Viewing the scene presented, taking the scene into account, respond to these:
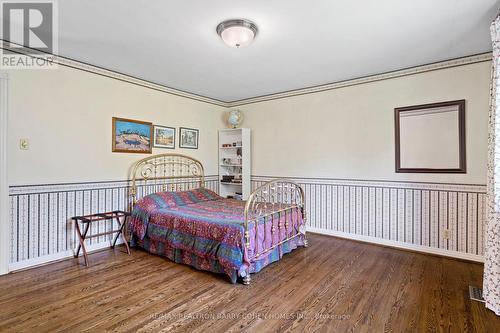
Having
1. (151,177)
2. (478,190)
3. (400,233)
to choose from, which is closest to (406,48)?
(478,190)

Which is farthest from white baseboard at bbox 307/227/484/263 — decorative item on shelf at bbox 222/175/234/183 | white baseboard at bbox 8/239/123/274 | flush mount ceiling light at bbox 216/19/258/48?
white baseboard at bbox 8/239/123/274

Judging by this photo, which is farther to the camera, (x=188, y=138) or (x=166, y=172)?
(x=188, y=138)

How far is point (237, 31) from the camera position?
2.56 m

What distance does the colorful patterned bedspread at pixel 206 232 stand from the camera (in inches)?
111

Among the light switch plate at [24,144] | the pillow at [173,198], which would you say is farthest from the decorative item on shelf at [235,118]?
the light switch plate at [24,144]

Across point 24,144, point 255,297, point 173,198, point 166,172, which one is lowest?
point 255,297

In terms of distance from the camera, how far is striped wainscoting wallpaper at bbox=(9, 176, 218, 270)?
3.05 meters

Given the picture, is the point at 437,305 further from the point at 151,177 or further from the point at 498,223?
the point at 151,177

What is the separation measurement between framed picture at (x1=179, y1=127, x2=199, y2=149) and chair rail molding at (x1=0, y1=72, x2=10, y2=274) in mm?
2424

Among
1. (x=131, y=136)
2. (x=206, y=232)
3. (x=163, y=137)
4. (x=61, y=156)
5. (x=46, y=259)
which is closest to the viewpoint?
(x=206, y=232)

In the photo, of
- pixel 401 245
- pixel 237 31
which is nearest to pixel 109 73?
pixel 237 31

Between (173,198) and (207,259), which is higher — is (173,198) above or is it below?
above

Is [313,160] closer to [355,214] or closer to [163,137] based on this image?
[355,214]

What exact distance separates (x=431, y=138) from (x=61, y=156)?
4959 mm
